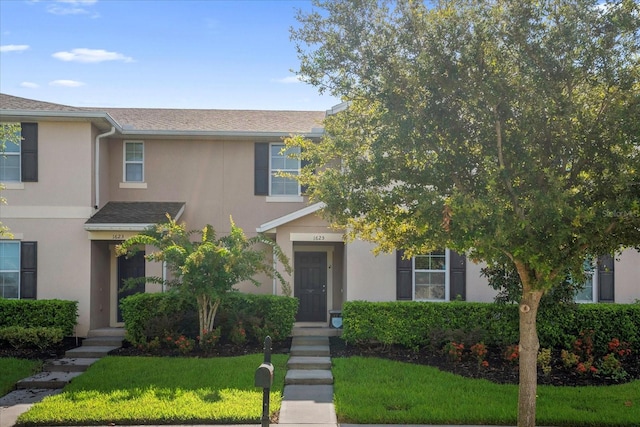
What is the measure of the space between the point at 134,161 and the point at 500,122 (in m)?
12.1

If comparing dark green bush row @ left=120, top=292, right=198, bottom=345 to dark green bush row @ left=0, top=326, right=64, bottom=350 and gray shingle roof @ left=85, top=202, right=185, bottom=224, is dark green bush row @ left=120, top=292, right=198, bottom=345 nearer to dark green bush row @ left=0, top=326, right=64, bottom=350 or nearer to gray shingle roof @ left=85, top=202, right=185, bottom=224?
dark green bush row @ left=0, top=326, right=64, bottom=350

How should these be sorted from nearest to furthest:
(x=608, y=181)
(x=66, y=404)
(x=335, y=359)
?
(x=608, y=181), (x=66, y=404), (x=335, y=359)

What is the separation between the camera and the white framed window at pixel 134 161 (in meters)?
17.2

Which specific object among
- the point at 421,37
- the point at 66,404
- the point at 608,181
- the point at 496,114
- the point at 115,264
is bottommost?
the point at 66,404

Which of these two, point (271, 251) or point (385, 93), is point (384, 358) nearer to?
point (271, 251)

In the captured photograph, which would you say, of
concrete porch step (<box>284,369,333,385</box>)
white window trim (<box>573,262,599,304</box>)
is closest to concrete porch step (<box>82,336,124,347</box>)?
concrete porch step (<box>284,369,333,385</box>)

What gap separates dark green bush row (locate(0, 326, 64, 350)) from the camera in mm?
14008

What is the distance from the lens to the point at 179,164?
1722 centimetres

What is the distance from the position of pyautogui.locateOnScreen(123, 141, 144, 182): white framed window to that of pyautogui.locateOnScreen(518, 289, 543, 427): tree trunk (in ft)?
39.4

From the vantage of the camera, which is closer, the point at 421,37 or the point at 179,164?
the point at 421,37

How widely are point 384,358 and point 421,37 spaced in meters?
7.45

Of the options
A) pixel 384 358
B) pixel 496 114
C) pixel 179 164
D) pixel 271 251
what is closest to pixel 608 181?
pixel 496 114

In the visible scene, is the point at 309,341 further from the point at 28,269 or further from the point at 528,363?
the point at 28,269

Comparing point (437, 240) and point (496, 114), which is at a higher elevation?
point (496, 114)
